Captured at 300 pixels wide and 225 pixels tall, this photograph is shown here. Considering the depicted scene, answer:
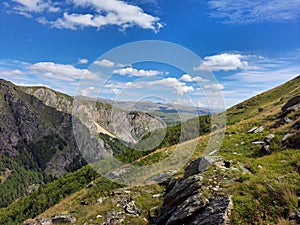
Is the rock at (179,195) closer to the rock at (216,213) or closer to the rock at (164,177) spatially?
the rock at (216,213)

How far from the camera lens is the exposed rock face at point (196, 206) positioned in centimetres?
1106

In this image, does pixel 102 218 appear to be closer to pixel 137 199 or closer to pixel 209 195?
pixel 137 199

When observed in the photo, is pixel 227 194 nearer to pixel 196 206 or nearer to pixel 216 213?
pixel 216 213

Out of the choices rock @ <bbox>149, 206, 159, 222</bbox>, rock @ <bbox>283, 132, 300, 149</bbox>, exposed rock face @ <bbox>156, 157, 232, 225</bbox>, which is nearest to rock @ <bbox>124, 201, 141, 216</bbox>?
rock @ <bbox>149, 206, 159, 222</bbox>

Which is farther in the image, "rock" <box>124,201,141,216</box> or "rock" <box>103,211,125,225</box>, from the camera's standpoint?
"rock" <box>124,201,141,216</box>

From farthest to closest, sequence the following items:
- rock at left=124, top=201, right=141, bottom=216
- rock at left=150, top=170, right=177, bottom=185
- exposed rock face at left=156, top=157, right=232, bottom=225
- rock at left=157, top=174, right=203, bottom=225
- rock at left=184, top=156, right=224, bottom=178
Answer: rock at left=150, top=170, right=177, bottom=185 → rock at left=124, top=201, right=141, bottom=216 → rock at left=184, top=156, right=224, bottom=178 → rock at left=157, top=174, right=203, bottom=225 → exposed rock face at left=156, top=157, right=232, bottom=225

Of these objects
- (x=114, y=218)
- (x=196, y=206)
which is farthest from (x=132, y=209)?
(x=196, y=206)

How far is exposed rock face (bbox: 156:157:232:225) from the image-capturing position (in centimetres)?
1106

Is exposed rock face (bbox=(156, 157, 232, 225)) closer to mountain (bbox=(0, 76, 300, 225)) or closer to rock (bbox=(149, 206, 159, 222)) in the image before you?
mountain (bbox=(0, 76, 300, 225))

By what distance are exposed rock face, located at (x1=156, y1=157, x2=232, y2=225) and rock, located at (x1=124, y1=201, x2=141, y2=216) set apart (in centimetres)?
472

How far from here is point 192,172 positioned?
1809 centimetres

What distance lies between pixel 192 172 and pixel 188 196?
3947 millimetres

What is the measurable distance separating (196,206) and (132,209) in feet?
32.8

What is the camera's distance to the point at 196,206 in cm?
1241
